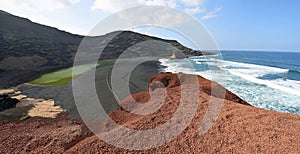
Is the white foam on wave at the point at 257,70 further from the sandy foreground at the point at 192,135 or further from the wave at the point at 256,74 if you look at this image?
the sandy foreground at the point at 192,135

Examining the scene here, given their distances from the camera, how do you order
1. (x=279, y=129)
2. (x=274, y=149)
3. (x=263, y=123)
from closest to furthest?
(x=274, y=149)
(x=279, y=129)
(x=263, y=123)

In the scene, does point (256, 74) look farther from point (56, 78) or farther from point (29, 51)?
point (29, 51)

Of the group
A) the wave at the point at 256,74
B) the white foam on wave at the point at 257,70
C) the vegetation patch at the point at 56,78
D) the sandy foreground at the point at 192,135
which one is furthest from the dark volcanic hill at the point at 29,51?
the white foam on wave at the point at 257,70

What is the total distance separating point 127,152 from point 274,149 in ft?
15.7

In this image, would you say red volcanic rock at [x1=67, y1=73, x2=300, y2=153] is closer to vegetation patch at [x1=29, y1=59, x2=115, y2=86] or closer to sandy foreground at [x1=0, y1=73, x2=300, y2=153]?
sandy foreground at [x1=0, y1=73, x2=300, y2=153]

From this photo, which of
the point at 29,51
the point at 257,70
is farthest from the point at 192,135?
the point at 29,51

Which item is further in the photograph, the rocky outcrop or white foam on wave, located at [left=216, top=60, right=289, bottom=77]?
white foam on wave, located at [left=216, top=60, right=289, bottom=77]

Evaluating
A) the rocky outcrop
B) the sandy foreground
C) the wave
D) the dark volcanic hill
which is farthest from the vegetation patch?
the wave

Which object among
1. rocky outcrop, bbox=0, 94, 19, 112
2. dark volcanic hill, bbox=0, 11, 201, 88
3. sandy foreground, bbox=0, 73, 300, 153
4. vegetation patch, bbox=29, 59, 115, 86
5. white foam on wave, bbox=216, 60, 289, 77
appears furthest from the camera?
white foam on wave, bbox=216, 60, 289, 77

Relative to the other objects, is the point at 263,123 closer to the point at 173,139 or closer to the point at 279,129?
the point at 279,129

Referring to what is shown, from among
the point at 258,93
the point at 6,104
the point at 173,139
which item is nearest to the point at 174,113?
the point at 173,139

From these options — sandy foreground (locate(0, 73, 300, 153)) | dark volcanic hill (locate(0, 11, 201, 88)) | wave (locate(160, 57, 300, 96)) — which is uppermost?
dark volcanic hill (locate(0, 11, 201, 88))

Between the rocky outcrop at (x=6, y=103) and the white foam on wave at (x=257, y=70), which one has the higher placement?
the rocky outcrop at (x=6, y=103)

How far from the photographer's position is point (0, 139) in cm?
994
